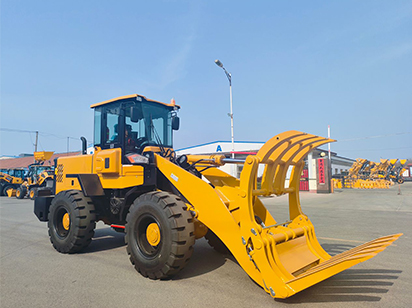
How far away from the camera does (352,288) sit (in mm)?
3682

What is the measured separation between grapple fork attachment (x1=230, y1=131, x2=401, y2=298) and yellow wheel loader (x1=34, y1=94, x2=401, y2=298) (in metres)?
0.01

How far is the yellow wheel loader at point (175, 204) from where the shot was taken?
344 centimetres

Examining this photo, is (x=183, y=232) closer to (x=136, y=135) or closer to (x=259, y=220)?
(x=259, y=220)

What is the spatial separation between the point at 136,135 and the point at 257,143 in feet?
65.0

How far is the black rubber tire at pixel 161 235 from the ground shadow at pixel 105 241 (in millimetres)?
2007

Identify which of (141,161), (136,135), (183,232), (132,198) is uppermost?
(136,135)

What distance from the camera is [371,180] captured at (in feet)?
107

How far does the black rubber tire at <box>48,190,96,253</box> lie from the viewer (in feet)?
17.3

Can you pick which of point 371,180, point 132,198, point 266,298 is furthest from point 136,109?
Answer: point 371,180

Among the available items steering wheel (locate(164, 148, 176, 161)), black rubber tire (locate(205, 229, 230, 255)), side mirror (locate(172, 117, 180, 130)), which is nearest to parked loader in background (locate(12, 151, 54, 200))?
side mirror (locate(172, 117, 180, 130))

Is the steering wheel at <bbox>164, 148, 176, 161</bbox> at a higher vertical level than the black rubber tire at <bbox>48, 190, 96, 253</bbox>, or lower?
higher

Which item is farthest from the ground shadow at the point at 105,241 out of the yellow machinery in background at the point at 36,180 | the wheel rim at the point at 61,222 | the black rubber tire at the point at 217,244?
the yellow machinery in background at the point at 36,180

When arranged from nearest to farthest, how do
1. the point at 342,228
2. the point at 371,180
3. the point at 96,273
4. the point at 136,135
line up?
the point at 96,273, the point at 136,135, the point at 342,228, the point at 371,180

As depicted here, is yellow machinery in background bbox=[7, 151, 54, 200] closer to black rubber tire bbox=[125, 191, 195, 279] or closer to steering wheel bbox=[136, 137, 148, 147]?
steering wheel bbox=[136, 137, 148, 147]
